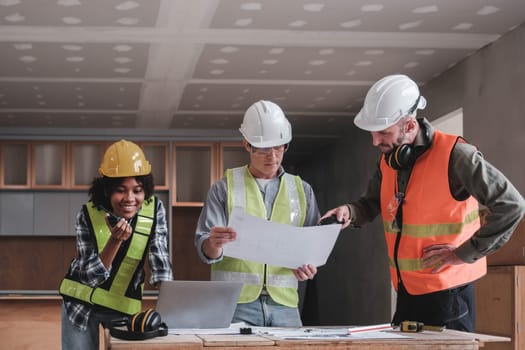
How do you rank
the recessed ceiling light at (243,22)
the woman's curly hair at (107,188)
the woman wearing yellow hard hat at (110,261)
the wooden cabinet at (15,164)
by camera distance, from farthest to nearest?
the wooden cabinet at (15,164) < the recessed ceiling light at (243,22) < the woman's curly hair at (107,188) < the woman wearing yellow hard hat at (110,261)

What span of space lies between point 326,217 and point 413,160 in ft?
1.30

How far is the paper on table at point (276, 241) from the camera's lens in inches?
102

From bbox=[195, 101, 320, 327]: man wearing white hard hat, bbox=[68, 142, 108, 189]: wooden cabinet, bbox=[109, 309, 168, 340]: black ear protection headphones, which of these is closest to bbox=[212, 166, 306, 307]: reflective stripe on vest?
bbox=[195, 101, 320, 327]: man wearing white hard hat

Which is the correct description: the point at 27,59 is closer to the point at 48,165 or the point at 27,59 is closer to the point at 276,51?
the point at 276,51

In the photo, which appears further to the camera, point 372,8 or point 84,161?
point 84,161

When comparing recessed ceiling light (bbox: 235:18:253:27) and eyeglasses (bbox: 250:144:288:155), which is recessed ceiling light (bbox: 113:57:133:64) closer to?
recessed ceiling light (bbox: 235:18:253:27)

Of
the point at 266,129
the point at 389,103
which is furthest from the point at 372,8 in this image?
the point at 389,103

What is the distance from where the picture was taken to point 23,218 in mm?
8633

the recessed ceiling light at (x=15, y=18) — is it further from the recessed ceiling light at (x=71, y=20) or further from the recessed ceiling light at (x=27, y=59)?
the recessed ceiling light at (x=27, y=59)

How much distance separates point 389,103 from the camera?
282 cm

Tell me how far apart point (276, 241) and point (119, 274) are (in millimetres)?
764

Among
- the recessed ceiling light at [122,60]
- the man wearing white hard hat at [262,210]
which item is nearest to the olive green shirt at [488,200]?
the man wearing white hard hat at [262,210]

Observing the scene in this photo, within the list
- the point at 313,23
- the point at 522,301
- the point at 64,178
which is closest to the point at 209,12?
the point at 313,23

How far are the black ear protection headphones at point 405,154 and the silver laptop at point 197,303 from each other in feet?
2.40
